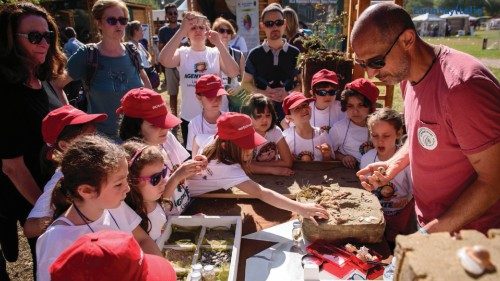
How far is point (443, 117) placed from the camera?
1636 mm

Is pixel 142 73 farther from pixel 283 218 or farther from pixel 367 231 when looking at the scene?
pixel 367 231

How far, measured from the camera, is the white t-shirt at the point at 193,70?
418cm

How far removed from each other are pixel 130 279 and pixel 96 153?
0.77 m

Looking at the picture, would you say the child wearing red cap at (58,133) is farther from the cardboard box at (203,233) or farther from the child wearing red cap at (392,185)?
the child wearing red cap at (392,185)

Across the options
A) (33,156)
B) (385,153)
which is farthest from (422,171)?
(33,156)

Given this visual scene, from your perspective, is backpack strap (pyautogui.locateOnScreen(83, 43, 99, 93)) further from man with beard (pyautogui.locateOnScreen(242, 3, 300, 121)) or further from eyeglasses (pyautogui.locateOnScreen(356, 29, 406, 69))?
eyeglasses (pyautogui.locateOnScreen(356, 29, 406, 69))

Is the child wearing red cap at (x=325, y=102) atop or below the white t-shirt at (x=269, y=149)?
atop

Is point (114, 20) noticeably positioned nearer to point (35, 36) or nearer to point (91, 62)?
point (91, 62)

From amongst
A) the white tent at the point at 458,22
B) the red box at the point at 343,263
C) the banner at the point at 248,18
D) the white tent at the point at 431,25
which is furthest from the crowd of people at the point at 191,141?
the white tent at the point at 458,22

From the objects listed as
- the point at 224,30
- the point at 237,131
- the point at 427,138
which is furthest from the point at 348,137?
the point at 224,30

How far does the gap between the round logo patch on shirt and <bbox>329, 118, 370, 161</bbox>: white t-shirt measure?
1.52 metres

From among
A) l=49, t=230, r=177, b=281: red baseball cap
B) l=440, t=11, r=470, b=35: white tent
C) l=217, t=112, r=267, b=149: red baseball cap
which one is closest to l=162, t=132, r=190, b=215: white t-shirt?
l=217, t=112, r=267, b=149: red baseball cap

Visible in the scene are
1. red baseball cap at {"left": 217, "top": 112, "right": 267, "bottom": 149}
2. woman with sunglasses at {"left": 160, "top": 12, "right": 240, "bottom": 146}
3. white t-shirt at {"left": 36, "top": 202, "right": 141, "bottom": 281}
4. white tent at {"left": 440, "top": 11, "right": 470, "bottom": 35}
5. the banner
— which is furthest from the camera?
white tent at {"left": 440, "top": 11, "right": 470, "bottom": 35}

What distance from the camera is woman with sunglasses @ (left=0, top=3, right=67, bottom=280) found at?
232cm
